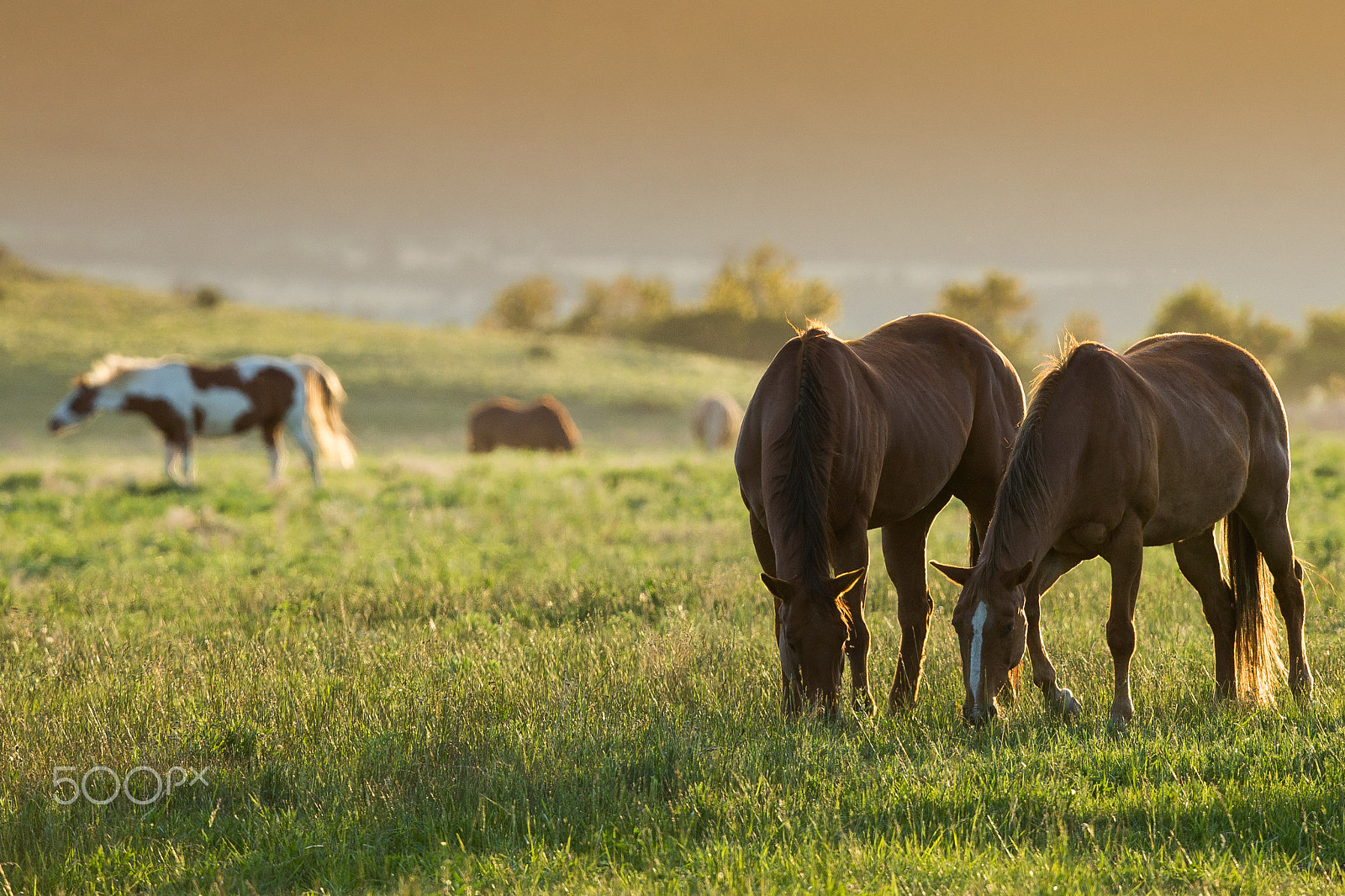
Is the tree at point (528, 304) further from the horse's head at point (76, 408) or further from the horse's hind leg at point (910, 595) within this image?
the horse's hind leg at point (910, 595)

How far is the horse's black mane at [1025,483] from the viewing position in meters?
4.85

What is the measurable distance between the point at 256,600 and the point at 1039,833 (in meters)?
6.60

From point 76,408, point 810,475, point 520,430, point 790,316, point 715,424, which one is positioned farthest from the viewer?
point 790,316

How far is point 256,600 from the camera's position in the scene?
330 inches

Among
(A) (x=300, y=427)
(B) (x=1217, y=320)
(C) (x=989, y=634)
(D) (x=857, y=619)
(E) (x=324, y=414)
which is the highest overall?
(B) (x=1217, y=320)

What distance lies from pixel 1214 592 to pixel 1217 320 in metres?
81.5

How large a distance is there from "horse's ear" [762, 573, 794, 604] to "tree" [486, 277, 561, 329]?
9351 centimetres

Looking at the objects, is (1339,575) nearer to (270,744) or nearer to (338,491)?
(270,744)

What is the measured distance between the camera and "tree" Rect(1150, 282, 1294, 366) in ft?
253

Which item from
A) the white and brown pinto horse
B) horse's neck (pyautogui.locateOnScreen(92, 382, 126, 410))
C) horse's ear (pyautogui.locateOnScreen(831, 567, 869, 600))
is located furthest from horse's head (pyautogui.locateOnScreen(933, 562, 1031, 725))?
horse's neck (pyautogui.locateOnScreen(92, 382, 126, 410))

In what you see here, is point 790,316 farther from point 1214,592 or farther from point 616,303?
point 1214,592

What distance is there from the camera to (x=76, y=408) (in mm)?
18312

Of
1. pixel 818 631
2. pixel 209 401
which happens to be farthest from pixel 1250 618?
pixel 209 401

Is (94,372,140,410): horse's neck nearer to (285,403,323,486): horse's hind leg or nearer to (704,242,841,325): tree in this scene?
(285,403,323,486): horse's hind leg
